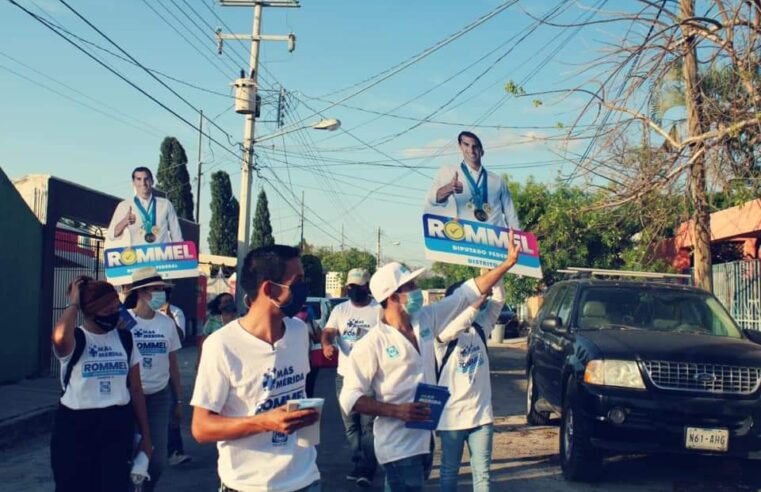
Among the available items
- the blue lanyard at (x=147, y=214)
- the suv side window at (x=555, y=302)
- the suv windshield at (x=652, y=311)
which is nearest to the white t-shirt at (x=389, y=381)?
the suv windshield at (x=652, y=311)

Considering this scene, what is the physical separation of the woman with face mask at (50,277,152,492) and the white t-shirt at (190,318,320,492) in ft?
5.46

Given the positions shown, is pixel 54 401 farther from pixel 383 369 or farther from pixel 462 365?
pixel 383 369

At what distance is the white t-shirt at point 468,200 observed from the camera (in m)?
6.12

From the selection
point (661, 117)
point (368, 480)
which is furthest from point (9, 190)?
point (661, 117)

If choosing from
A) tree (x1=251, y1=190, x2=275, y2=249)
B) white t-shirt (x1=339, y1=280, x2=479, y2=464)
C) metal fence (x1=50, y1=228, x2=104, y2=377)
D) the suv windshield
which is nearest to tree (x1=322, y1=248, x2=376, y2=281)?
tree (x1=251, y1=190, x2=275, y2=249)

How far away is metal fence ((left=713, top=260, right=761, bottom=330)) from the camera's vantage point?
13391mm

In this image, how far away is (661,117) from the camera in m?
12.5

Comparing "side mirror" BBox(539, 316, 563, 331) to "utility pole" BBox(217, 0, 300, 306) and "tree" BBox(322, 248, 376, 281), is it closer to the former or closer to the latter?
"utility pole" BBox(217, 0, 300, 306)

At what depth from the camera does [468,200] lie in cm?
614

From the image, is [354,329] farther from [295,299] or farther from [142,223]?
[295,299]

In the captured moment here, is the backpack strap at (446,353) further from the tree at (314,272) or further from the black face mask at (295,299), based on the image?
the tree at (314,272)

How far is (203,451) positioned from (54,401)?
4203 millimetres

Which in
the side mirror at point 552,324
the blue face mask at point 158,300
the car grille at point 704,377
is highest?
the blue face mask at point 158,300

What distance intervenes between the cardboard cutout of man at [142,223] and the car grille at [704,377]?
548cm
